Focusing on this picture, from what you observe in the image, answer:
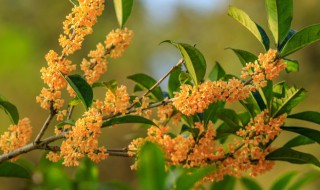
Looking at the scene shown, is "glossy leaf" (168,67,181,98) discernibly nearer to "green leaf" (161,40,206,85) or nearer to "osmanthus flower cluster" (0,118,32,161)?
"green leaf" (161,40,206,85)

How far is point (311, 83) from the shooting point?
7102 mm

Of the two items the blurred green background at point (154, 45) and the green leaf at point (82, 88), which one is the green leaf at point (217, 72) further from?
the blurred green background at point (154, 45)

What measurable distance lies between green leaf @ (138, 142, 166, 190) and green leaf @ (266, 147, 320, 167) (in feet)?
3.36

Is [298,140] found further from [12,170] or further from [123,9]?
[12,170]

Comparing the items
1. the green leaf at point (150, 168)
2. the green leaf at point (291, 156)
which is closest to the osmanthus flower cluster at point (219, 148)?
the green leaf at point (291, 156)

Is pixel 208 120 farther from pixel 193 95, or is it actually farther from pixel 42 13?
pixel 42 13

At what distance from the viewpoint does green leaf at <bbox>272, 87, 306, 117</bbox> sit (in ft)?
4.96

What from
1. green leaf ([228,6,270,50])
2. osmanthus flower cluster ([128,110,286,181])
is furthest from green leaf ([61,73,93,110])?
green leaf ([228,6,270,50])

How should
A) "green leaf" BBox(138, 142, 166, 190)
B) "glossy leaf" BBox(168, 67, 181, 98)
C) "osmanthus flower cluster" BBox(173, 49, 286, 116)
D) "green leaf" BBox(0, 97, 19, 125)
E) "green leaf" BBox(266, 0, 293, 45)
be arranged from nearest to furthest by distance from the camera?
"green leaf" BBox(138, 142, 166, 190), "osmanthus flower cluster" BBox(173, 49, 286, 116), "green leaf" BBox(266, 0, 293, 45), "green leaf" BBox(0, 97, 19, 125), "glossy leaf" BBox(168, 67, 181, 98)

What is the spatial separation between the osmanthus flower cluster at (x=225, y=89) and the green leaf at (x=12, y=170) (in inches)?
18.8

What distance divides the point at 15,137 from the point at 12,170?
15 centimetres

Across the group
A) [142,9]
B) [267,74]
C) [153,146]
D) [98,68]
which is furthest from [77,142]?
[142,9]

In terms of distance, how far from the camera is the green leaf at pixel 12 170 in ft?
4.55

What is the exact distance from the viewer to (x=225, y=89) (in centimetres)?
136
